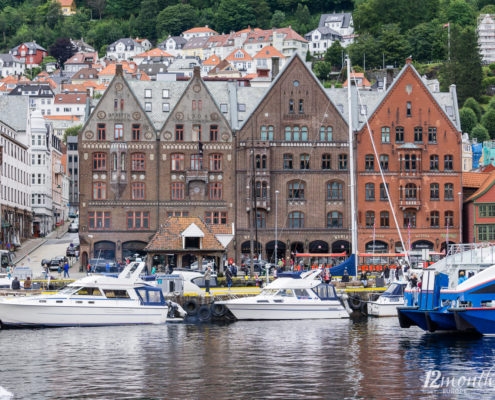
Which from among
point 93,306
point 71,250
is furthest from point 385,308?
point 71,250

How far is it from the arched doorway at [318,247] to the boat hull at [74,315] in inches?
1865

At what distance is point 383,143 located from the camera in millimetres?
113500

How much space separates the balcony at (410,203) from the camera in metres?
112

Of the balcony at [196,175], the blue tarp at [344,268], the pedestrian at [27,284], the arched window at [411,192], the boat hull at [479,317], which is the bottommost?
→ the boat hull at [479,317]

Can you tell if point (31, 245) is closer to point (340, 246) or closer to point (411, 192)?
point (340, 246)

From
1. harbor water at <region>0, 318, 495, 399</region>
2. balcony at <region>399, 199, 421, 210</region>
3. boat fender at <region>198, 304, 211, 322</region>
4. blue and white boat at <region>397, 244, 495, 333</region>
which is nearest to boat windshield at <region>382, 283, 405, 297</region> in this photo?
harbor water at <region>0, 318, 495, 399</region>

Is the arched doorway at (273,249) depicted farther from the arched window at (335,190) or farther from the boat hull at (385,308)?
the boat hull at (385,308)

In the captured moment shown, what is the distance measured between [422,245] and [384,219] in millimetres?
4784

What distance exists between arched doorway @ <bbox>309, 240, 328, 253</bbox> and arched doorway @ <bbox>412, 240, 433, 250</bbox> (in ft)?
30.7

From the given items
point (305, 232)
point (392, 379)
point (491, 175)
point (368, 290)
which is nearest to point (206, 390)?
point (392, 379)

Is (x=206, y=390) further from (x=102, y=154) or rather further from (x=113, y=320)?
(x=102, y=154)

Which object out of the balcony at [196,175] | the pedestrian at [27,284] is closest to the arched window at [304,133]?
the balcony at [196,175]

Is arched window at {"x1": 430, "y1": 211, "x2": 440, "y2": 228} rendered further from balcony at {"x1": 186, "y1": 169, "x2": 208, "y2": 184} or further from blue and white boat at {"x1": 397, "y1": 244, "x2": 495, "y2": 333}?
blue and white boat at {"x1": 397, "y1": 244, "x2": 495, "y2": 333}

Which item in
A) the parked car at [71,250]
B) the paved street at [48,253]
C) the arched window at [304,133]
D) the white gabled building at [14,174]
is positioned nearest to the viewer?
the paved street at [48,253]
